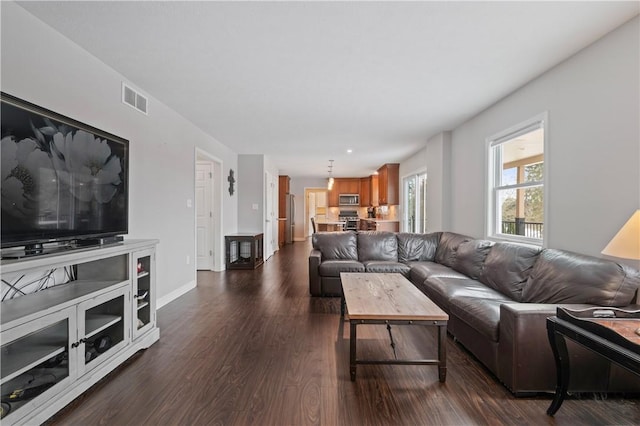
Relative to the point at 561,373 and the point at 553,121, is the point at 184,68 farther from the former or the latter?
the point at 561,373

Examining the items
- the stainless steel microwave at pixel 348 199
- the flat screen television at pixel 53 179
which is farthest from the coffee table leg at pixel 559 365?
the stainless steel microwave at pixel 348 199

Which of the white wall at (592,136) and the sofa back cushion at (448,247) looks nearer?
the white wall at (592,136)

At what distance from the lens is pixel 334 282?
410cm

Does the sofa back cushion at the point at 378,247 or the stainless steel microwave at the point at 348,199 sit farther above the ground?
the stainless steel microwave at the point at 348,199

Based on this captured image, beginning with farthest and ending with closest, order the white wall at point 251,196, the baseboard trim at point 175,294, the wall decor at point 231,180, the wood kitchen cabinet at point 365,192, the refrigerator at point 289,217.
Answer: the wood kitchen cabinet at point 365,192, the refrigerator at point 289,217, the white wall at point 251,196, the wall decor at point 231,180, the baseboard trim at point 175,294

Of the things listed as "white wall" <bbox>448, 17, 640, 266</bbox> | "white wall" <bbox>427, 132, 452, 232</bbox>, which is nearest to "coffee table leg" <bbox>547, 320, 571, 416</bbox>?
"white wall" <bbox>448, 17, 640, 266</bbox>

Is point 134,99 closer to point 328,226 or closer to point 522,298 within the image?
point 522,298

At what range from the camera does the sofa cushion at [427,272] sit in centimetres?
350

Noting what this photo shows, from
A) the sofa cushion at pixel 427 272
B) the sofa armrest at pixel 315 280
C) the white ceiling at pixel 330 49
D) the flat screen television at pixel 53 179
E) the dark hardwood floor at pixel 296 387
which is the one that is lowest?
the dark hardwood floor at pixel 296 387

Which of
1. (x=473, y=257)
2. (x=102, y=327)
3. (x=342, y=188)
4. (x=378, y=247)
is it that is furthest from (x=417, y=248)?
(x=342, y=188)

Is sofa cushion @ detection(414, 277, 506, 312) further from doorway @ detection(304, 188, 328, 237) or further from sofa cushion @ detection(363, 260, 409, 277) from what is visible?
doorway @ detection(304, 188, 328, 237)

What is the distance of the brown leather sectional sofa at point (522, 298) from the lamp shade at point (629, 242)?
1.59 ft

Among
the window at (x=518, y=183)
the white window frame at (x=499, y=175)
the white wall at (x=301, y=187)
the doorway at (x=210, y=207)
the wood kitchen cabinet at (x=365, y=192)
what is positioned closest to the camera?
the white window frame at (x=499, y=175)

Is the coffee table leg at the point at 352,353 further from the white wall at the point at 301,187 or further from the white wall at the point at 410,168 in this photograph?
the white wall at the point at 301,187
